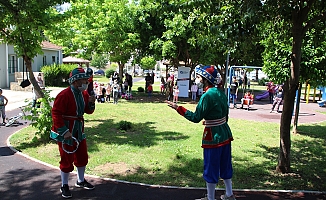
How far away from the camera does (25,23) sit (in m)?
7.61

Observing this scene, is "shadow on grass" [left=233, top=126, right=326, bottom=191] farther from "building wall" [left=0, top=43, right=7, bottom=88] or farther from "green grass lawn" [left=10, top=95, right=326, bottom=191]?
"building wall" [left=0, top=43, right=7, bottom=88]

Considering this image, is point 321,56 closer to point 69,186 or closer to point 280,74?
point 280,74

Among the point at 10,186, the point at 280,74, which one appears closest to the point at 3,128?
the point at 10,186

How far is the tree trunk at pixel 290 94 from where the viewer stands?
5590 mm

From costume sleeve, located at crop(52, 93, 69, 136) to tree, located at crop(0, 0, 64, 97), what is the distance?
3980 millimetres

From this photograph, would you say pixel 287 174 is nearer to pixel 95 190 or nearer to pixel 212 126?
pixel 212 126

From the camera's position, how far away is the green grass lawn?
5.71 m

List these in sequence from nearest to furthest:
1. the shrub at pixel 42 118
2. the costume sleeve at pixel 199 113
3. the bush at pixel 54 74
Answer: the costume sleeve at pixel 199 113
the shrub at pixel 42 118
the bush at pixel 54 74

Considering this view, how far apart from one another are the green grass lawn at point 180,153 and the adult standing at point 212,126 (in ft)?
3.99

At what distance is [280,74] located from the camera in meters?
9.37

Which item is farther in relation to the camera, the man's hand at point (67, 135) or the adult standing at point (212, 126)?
the man's hand at point (67, 135)

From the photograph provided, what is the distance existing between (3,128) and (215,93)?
795 centimetres

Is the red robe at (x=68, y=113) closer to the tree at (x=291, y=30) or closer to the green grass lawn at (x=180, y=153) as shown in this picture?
the green grass lawn at (x=180, y=153)

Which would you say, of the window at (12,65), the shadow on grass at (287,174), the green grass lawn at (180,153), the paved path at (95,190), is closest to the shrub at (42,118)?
the green grass lawn at (180,153)
